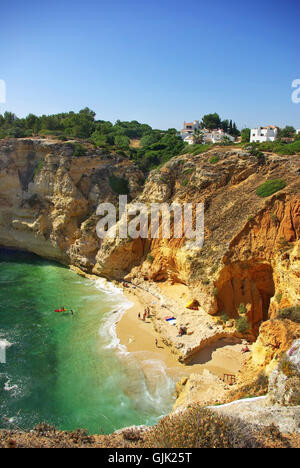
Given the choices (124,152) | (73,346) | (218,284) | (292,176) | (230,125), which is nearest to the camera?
(73,346)

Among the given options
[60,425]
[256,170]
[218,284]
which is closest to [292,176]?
[256,170]

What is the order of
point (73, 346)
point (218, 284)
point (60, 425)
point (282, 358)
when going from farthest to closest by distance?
Result: point (218, 284), point (73, 346), point (60, 425), point (282, 358)

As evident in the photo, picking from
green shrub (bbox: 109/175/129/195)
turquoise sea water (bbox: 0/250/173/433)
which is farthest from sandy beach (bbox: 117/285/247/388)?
green shrub (bbox: 109/175/129/195)

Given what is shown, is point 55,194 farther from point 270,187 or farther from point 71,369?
point 270,187

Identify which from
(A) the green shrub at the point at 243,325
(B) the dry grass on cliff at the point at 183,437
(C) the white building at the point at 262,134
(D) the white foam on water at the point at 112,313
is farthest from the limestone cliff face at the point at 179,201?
(C) the white building at the point at 262,134

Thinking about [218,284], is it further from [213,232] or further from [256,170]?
[256,170]

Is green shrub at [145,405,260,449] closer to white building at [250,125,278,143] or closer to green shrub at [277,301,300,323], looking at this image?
green shrub at [277,301,300,323]
